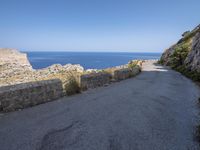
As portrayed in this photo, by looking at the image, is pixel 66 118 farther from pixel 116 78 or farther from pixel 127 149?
pixel 116 78

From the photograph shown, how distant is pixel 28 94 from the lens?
23.6 feet

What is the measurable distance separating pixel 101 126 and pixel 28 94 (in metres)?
3.69

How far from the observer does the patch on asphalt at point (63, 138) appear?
13.6ft

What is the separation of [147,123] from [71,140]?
252 cm

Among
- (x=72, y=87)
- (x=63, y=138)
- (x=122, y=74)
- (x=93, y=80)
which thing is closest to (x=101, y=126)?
(x=63, y=138)

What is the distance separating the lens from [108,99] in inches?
327

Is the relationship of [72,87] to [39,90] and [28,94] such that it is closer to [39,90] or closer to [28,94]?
[39,90]

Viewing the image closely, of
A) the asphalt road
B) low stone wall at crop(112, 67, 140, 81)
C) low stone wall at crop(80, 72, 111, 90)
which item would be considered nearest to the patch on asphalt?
the asphalt road

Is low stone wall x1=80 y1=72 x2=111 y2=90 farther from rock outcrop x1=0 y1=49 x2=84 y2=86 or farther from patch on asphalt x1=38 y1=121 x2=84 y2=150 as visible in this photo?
patch on asphalt x1=38 y1=121 x2=84 y2=150

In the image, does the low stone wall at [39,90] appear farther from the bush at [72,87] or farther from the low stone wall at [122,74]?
the low stone wall at [122,74]

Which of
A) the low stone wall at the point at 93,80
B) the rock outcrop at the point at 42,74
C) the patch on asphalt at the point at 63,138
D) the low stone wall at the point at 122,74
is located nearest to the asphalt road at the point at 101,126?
the patch on asphalt at the point at 63,138

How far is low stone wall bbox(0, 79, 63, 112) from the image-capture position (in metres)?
6.55

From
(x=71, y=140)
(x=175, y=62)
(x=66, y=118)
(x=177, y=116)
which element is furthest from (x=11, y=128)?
Result: (x=175, y=62)

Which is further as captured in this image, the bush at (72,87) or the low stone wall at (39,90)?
the bush at (72,87)
